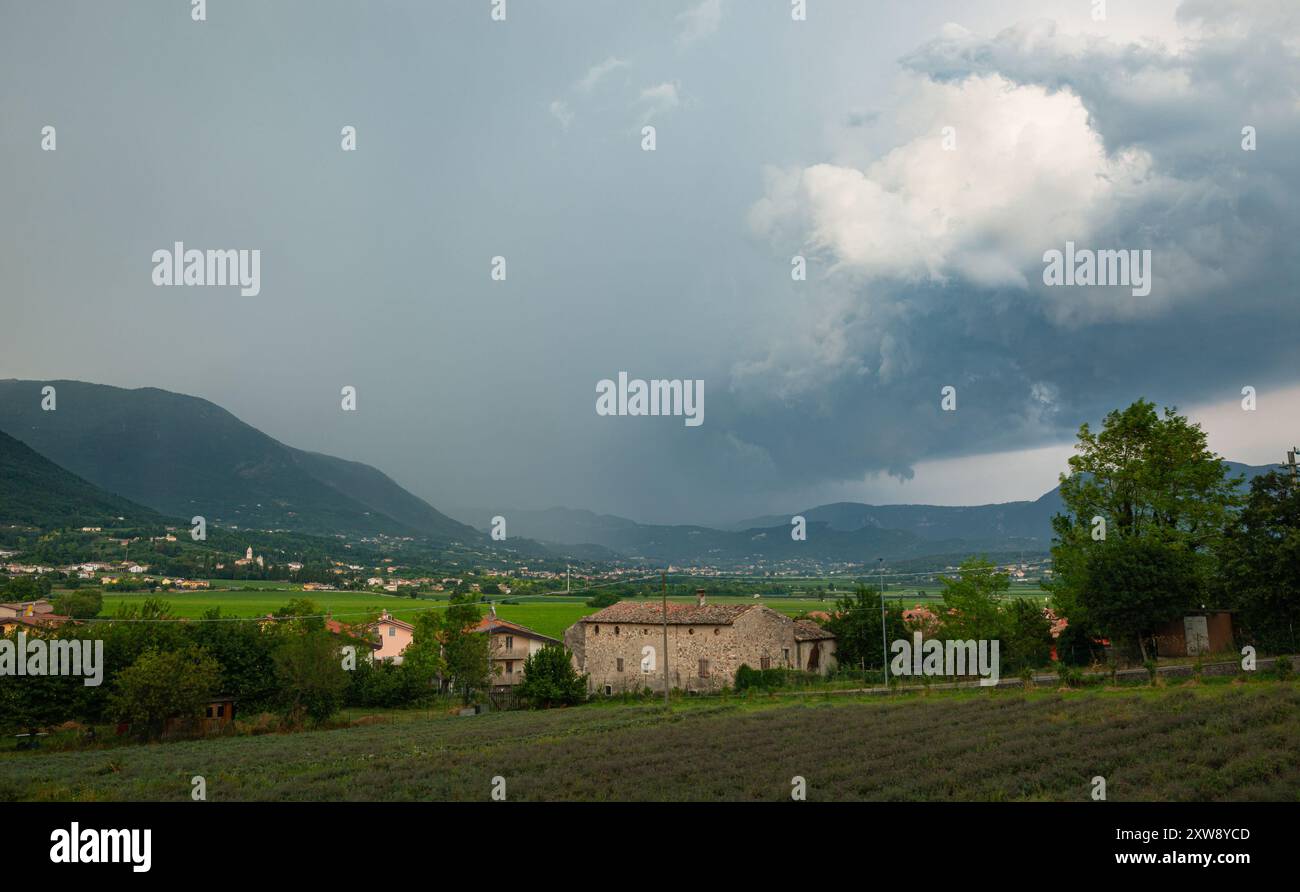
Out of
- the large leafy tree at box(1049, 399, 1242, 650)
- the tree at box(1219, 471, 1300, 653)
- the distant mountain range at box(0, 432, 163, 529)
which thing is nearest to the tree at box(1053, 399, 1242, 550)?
the large leafy tree at box(1049, 399, 1242, 650)

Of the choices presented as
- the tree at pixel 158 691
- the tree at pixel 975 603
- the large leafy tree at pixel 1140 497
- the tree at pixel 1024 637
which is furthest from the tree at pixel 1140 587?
the tree at pixel 158 691

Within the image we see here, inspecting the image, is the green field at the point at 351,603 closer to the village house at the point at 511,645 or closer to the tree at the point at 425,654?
the village house at the point at 511,645

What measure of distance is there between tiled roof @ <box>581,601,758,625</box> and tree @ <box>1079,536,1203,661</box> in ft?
62.2

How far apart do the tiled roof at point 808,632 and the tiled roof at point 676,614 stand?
3524 millimetres

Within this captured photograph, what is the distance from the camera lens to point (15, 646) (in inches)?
1641

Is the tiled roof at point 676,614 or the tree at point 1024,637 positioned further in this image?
the tiled roof at point 676,614

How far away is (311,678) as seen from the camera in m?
43.7

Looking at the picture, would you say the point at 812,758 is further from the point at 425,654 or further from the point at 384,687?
the point at 425,654

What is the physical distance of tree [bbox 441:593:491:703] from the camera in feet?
173

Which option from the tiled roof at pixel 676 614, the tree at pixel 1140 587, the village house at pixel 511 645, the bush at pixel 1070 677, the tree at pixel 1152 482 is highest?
the tree at pixel 1152 482

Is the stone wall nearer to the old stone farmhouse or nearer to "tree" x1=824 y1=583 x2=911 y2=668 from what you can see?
the old stone farmhouse

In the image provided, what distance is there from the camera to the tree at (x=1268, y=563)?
31.2 m

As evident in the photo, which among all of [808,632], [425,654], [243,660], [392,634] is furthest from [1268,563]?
[392,634]
